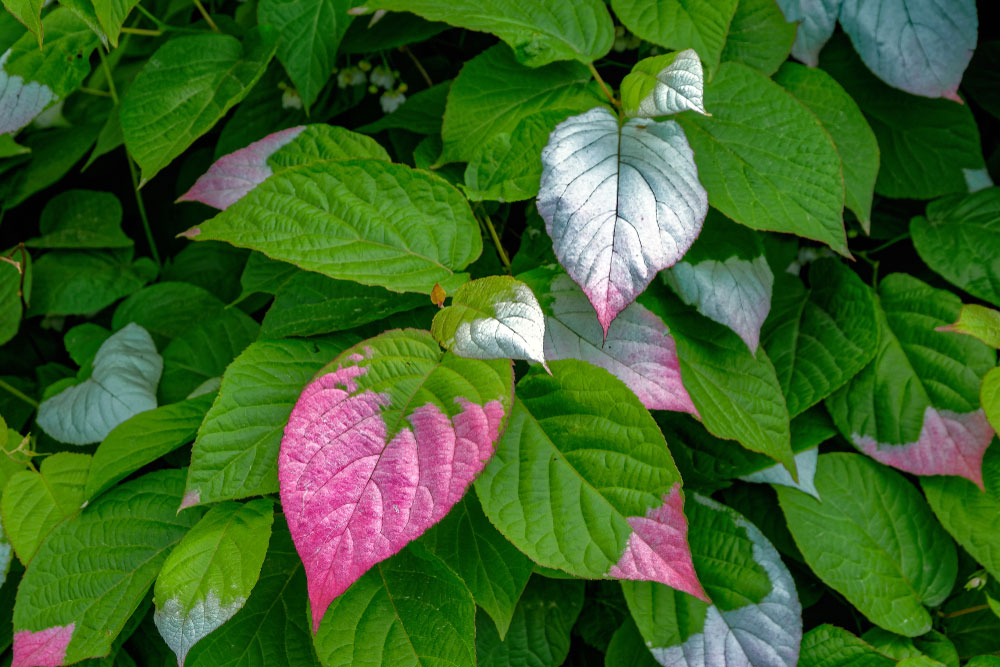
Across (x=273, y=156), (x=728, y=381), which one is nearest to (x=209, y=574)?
(x=273, y=156)

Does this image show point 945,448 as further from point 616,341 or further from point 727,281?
point 616,341

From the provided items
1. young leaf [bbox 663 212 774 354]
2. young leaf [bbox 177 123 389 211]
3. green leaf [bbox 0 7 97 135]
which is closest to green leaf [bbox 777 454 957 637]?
young leaf [bbox 663 212 774 354]

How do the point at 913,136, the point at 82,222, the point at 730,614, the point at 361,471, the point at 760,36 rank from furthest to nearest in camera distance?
the point at 82,222 → the point at 913,136 → the point at 760,36 → the point at 730,614 → the point at 361,471

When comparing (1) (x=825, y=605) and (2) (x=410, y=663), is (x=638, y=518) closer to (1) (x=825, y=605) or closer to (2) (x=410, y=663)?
(2) (x=410, y=663)

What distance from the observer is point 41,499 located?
2.88 ft

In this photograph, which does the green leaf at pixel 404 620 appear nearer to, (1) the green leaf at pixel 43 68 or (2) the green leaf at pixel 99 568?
(2) the green leaf at pixel 99 568

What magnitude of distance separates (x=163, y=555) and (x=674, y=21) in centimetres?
87

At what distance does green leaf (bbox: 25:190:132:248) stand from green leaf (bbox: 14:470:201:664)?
0.61m

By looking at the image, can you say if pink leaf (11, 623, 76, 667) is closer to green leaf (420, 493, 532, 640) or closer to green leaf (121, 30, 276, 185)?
green leaf (420, 493, 532, 640)

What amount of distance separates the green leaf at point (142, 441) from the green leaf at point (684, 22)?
71cm

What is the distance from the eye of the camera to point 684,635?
832 millimetres

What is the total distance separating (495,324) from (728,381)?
365mm

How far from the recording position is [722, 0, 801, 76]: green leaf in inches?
36.8

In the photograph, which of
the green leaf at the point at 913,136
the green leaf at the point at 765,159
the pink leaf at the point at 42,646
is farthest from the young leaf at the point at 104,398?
the green leaf at the point at 913,136
